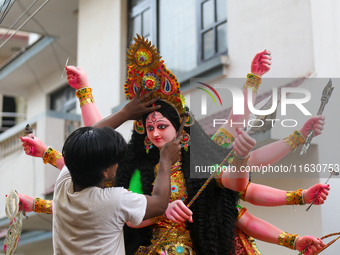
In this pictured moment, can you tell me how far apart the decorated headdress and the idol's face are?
108 mm

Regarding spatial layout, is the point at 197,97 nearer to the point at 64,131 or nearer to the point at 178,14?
the point at 178,14

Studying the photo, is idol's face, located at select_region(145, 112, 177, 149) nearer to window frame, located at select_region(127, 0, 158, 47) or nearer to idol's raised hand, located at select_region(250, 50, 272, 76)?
idol's raised hand, located at select_region(250, 50, 272, 76)

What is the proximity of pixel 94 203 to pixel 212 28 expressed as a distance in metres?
4.51

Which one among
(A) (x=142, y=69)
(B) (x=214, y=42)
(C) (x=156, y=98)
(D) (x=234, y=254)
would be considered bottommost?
(D) (x=234, y=254)

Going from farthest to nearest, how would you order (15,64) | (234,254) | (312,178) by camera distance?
1. (15,64)
2. (312,178)
3. (234,254)

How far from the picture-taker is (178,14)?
7.03 meters

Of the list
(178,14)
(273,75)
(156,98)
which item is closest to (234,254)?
(156,98)

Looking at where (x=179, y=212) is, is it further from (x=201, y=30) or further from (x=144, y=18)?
(x=144, y=18)

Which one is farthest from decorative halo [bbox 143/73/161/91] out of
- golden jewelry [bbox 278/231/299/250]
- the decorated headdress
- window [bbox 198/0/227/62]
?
window [bbox 198/0/227/62]

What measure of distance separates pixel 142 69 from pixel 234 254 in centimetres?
140

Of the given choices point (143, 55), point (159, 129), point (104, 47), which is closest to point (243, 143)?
point (159, 129)

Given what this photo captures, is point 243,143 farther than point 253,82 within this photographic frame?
No

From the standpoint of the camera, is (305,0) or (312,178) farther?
(305,0)

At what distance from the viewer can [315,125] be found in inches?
120
